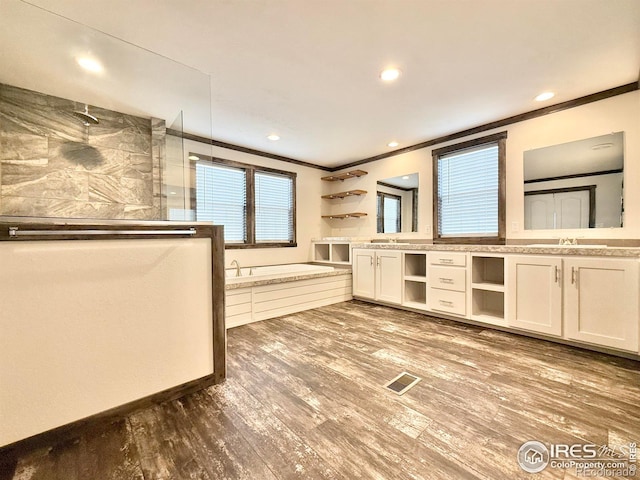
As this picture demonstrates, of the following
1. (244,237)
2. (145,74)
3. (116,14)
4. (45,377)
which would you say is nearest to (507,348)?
(45,377)

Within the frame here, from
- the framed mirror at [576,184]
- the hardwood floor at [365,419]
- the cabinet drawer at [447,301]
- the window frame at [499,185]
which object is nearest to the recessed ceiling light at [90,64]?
the hardwood floor at [365,419]

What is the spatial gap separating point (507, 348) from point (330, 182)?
13.5 ft

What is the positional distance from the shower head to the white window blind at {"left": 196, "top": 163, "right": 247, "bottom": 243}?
3.97 ft

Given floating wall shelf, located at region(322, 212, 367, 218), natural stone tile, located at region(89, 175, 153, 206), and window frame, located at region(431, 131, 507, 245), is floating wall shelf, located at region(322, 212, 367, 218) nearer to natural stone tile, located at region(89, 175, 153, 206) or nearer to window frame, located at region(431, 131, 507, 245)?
window frame, located at region(431, 131, 507, 245)

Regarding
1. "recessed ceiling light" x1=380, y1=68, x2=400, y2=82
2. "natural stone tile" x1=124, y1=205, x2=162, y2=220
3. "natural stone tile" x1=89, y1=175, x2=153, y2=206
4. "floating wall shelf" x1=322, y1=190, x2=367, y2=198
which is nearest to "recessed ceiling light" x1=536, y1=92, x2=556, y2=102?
"recessed ceiling light" x1=380, y1=68, x2=400, y2=82

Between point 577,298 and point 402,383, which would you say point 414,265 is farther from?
point 402,383

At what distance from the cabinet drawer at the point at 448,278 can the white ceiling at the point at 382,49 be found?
72.9 inches

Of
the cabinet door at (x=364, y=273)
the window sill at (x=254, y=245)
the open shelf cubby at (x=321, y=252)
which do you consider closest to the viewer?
the cabinet door at (x=364, y=273)

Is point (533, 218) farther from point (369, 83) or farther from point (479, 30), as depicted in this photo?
point (369, 83)

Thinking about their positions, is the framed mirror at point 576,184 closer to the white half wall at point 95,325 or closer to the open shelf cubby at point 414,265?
the open shelf cubby at point 414,265

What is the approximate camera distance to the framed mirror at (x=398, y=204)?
13.9 feet

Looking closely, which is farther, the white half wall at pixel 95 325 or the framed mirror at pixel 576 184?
the framed mirror at pixel 576 184

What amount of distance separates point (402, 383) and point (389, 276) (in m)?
2.12

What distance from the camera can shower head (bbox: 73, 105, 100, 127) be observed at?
2.62 m
